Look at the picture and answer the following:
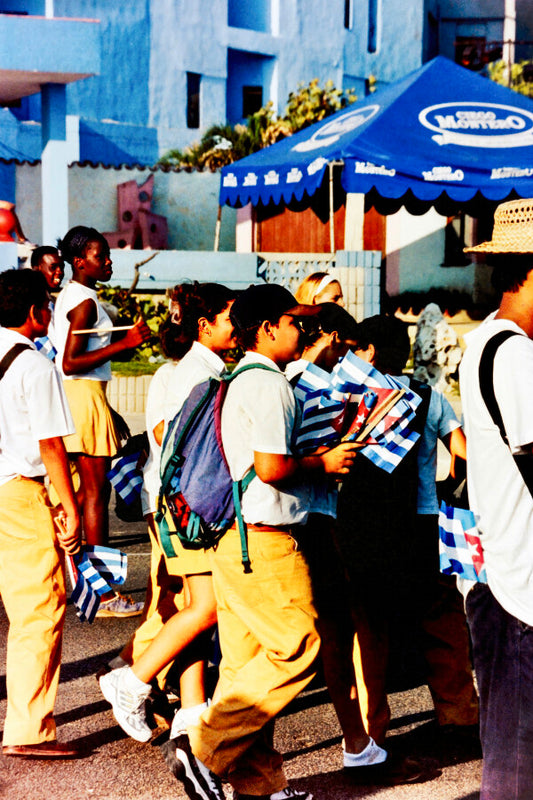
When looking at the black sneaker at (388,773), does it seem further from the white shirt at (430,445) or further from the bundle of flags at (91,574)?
the bundle of flags at (91,574)

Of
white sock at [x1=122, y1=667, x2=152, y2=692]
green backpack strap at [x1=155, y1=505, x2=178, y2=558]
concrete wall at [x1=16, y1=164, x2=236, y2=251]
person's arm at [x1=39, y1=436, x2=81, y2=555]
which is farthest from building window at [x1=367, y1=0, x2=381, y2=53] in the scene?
white sock at [x1=122, y1=667, x2=152, y2=692]

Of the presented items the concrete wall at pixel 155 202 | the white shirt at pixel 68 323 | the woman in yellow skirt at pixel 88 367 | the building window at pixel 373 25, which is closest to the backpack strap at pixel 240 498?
the woman in yellow skirt at pixel 88 367

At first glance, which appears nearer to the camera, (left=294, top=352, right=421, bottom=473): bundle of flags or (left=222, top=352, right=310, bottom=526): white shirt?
(left=222, top=352, right=310, bottom=526): white shirt

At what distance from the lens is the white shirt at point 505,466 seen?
8.42 ft

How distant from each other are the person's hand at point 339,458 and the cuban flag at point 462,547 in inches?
25.2

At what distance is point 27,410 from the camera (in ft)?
13.4

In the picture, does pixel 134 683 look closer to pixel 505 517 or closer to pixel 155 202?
pixel 505 517

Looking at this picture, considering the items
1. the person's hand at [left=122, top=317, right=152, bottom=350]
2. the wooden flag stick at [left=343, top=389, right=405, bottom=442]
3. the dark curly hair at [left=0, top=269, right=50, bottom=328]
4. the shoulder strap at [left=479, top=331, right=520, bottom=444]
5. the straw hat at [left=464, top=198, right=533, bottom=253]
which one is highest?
the straw hat at [left=464, top=198, right=533, bottom=253]

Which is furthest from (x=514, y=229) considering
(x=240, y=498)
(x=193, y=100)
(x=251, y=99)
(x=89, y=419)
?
(x=251, y=99)

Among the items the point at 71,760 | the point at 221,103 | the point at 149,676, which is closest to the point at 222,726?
the point at 149,676

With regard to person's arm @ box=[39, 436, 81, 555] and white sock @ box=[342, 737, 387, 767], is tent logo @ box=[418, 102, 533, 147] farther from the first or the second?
white sock @ box=[342, 737, 387, 767]

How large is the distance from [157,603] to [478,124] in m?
8.17

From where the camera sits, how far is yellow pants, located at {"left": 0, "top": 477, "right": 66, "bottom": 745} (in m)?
4.02

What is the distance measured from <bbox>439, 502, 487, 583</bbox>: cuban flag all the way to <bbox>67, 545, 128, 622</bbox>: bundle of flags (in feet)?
5.34
